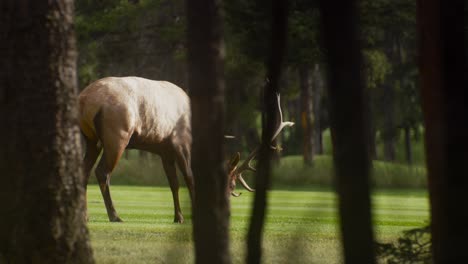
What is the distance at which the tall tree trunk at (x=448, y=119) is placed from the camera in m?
4.66

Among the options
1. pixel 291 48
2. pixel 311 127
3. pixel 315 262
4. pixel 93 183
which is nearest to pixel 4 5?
pixel 315 262

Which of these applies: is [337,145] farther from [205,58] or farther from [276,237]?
[276,237]

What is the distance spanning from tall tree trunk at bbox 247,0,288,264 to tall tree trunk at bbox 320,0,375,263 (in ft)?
1.61

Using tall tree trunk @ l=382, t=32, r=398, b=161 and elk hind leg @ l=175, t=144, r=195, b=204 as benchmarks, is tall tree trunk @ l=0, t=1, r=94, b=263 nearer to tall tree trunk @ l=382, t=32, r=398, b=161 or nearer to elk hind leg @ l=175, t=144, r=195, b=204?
elk hind leg @ l=175, t=144, r=195, b=204

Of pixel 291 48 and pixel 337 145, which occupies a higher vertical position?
pixel 291 48

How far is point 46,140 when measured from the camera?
7.78 metres

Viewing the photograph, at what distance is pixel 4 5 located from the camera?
8.01m


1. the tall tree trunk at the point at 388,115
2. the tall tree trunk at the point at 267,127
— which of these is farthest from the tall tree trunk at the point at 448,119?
the tall tree trunk at the point at 388,115

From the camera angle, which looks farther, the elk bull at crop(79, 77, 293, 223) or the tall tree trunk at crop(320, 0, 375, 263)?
the elk bull at crop(79, 77, 293, 223)

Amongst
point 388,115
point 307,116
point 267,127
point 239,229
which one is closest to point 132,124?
point 239,229

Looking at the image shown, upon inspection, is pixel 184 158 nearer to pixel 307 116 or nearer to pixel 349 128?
pixel 349 128

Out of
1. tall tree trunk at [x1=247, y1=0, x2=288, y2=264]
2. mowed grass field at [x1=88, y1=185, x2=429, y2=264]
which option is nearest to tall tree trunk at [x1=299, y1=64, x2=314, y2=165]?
mowed grass field at [x1=88, y1=185, x2=429, y2=264]

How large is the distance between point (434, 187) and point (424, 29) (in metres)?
0.68

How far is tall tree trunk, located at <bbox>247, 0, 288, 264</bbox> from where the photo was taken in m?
5.02
